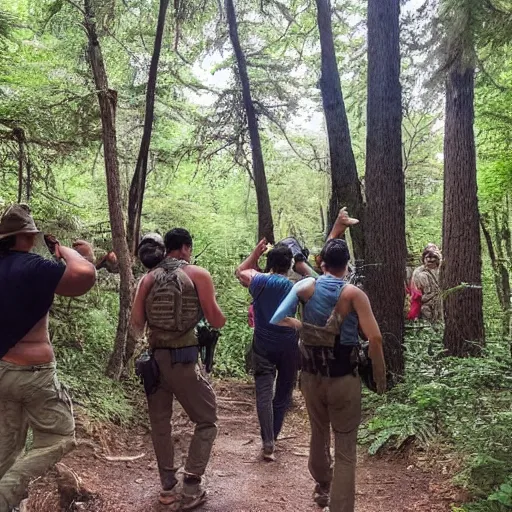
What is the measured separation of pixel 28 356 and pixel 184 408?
1.37m

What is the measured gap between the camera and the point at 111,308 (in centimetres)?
934

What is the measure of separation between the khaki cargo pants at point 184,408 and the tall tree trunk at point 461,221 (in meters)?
4.81

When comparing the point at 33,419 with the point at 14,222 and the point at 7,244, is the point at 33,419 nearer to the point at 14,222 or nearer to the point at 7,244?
the point at 7,244

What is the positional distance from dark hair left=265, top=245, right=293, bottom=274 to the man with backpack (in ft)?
3.68

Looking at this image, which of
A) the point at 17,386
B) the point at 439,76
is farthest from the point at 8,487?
the point at 439,76

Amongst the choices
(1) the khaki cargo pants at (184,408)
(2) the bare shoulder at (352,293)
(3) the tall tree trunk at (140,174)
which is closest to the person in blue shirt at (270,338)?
(1) the khaki cargo pants at (184,408)

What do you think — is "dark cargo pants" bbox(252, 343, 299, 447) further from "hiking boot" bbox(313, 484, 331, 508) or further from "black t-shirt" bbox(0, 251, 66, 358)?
"black t-shirt" bbox(0, 251, 66, 358)

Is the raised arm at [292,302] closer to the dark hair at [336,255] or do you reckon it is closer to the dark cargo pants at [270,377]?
the dark hair at [336,255]

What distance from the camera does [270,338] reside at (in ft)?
17.4

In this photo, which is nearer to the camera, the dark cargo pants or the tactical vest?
the tactical vest

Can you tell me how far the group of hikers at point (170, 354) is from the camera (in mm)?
3254

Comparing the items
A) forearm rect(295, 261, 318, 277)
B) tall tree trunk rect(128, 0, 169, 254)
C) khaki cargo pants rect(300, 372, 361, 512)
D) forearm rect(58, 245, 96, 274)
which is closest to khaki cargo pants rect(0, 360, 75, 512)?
forearm rect(58, 245, 96, 274)

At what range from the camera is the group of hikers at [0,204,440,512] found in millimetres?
3254

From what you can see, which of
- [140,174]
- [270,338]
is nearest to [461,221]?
[270,338]
